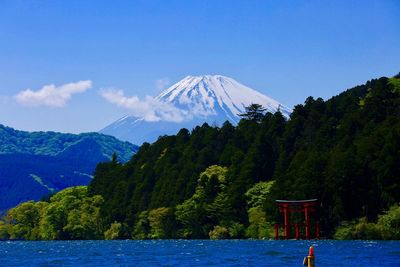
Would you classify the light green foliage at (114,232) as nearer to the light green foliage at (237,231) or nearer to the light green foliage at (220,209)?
the light green foliage at (220,209)

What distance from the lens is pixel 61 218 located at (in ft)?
577

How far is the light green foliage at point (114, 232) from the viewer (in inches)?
6427

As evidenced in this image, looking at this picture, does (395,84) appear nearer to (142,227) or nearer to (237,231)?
(237,231)

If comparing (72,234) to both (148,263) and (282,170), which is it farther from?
(148,263)

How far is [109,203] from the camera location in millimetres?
175125

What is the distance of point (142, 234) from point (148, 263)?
93585 millimetres

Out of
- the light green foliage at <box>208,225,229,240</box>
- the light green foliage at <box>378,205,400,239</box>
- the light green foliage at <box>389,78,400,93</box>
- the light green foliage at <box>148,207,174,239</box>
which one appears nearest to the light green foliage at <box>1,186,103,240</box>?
the light green foliage at <box>148,207,174,239</box>

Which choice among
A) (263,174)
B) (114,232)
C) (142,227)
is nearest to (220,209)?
(263,174)

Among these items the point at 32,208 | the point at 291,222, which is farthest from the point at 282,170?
the point at 32,208

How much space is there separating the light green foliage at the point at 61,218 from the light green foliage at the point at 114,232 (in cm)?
549

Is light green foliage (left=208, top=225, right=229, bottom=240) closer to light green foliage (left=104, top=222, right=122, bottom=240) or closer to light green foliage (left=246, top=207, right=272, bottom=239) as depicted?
light green foliage (left=246, top=207, right=272, bottom=239)

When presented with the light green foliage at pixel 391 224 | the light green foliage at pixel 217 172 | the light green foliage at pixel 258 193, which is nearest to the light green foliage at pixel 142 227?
the light green foliage at pixel 217 172

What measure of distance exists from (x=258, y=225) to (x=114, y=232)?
40.7m

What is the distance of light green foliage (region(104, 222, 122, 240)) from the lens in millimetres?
163250
